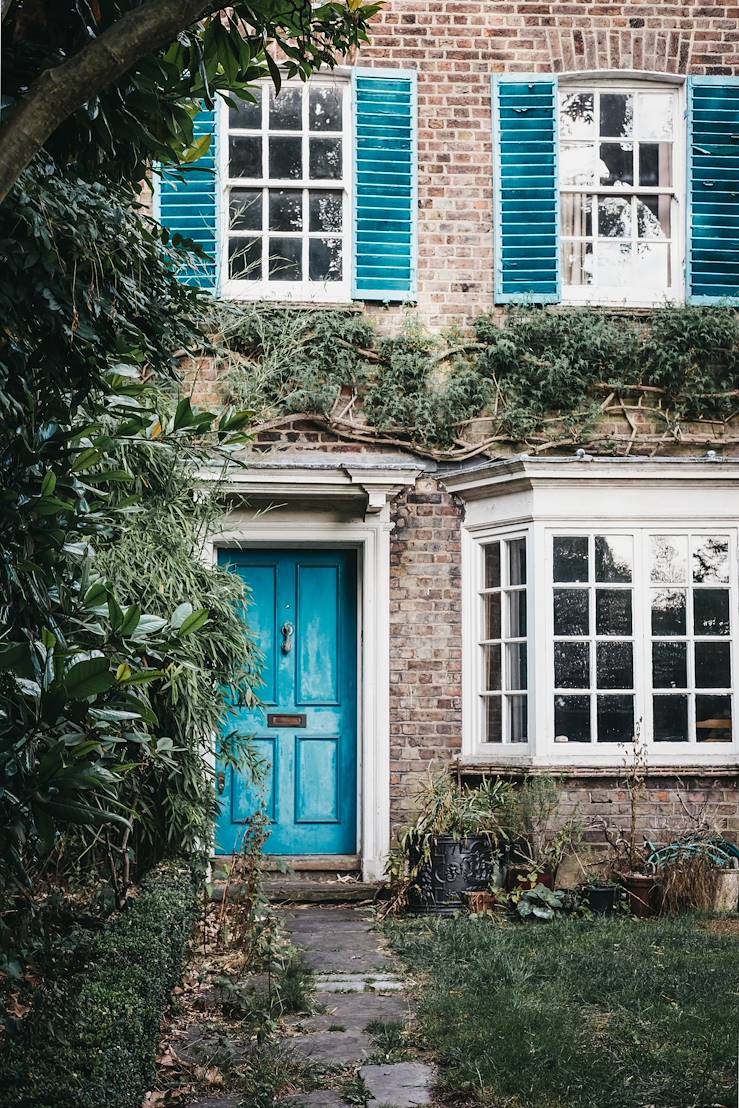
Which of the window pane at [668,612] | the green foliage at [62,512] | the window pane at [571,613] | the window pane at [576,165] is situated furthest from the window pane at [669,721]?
the green foliage at [62,512]

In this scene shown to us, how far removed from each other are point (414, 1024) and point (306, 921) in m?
2.73

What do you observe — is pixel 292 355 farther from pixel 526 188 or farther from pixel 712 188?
pixel 712 188

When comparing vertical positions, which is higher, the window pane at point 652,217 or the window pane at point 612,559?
the window pane at point 652,217

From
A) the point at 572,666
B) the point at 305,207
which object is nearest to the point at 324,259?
the point at 305,207

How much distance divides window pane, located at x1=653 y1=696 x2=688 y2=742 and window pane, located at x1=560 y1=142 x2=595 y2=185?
4.12 meters

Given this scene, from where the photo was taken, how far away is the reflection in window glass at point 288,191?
9430mm

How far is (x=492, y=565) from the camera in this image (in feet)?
30.9

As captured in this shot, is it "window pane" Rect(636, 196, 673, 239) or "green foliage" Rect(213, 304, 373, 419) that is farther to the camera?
"window pane" Rect(636, 196, 673, 239)

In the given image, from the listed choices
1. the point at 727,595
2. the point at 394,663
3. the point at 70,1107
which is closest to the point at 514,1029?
the point at 70,1107

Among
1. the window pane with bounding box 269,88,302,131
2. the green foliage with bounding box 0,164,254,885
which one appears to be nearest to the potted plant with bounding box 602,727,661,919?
the window pane with bounding box 269,88,302,131

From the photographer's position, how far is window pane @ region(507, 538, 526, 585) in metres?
9.20

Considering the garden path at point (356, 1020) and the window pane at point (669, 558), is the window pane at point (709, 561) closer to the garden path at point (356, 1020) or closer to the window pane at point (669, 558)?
the window pane at point (669, 558)

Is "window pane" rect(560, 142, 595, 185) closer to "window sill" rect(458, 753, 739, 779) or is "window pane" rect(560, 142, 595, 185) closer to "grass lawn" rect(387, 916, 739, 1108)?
"window sill" rect(458, 753, 739, 779)

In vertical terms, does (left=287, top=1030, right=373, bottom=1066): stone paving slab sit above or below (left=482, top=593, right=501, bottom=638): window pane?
below
